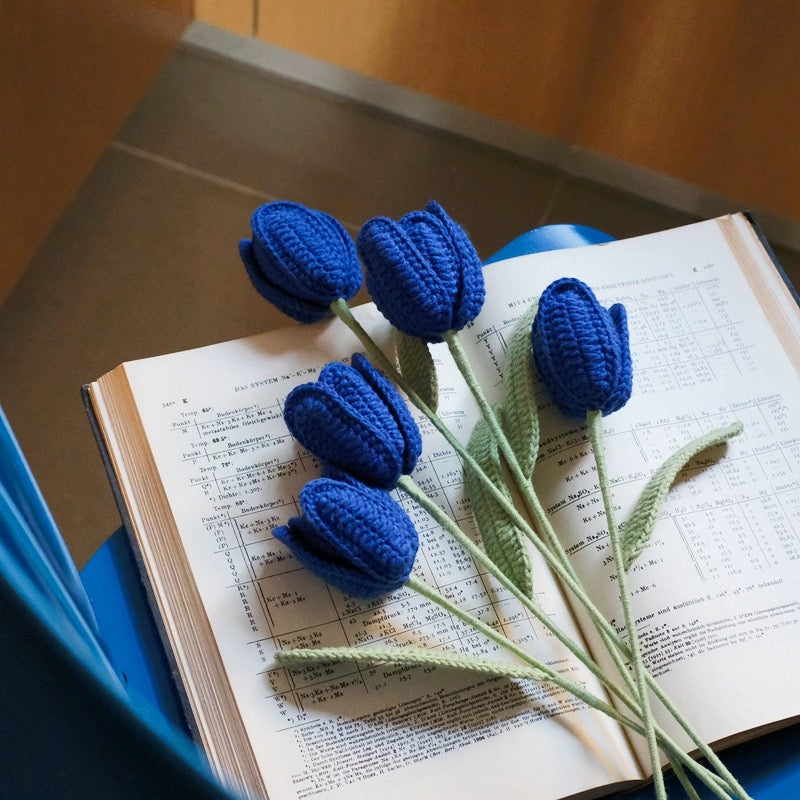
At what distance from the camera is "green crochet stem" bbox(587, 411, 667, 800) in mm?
439

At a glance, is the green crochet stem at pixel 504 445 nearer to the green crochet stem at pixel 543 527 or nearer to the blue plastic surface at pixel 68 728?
the green crochet stem at pixel 543 527

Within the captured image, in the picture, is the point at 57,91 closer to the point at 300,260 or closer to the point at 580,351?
the point at 300,260

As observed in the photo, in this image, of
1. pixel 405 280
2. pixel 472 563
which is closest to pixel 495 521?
pixel 472 563

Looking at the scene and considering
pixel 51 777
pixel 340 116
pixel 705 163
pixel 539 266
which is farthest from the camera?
pixel 340 116

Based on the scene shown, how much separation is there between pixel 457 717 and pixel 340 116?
0.97 meters

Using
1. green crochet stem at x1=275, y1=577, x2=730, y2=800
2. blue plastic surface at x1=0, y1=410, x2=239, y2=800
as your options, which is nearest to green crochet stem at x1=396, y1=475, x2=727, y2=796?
green crochet stem at x1=275, y1=577, x2=730, y2=800

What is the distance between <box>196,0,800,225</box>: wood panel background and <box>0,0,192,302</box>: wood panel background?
188mm

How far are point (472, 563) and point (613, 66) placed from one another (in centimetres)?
73

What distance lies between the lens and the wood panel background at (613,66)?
38.2 inches

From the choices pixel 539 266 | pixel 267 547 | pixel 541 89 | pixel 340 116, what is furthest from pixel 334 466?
pixel 340 116

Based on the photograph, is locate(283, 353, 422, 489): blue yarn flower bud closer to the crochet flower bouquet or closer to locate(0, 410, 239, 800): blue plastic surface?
the crochet flower bouquet

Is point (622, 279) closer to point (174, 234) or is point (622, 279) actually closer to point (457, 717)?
point (457, 717)

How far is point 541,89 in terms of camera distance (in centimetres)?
113

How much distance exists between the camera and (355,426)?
46cm
